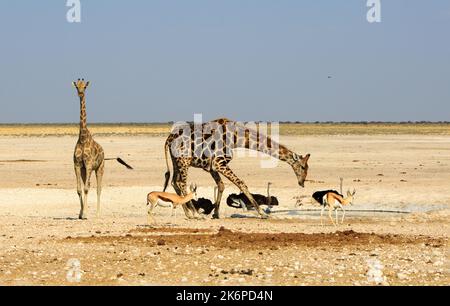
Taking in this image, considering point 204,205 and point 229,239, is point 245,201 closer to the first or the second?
point 204,205

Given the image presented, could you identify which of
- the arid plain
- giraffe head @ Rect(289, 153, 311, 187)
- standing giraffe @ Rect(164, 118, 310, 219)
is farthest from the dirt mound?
giraffe head @ Rect(289, 153, 311, 187)

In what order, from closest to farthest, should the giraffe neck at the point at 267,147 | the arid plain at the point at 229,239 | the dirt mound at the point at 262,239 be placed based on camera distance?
1. the arid plain at the point at 229,239
2. the dirt mound at the point at 262,239
3. the giraffe neck at the point at 267,147

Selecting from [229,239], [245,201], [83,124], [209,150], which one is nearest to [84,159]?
[83,124]

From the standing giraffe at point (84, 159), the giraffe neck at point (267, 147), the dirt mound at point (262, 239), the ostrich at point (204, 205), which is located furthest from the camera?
the giraffe neck at point (267, 147)

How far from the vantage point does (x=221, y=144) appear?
2175 centimetres

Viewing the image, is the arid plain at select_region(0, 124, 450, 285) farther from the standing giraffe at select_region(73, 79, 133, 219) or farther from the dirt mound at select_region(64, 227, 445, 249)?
the standing giraffe at select_region(73, 79, 133, 219)

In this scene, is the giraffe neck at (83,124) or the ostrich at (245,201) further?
the ostrich at (245,201)

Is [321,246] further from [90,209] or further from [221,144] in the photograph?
[90,209]

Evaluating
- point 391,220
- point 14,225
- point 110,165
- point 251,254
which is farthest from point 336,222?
point 110,165

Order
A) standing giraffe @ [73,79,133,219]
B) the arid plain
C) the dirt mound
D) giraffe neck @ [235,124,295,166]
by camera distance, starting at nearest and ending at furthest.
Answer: the arid plain
the dirt mound
standing giraffe @ [73,79,133,219]
giraffe neck @ [235,124,295,166]

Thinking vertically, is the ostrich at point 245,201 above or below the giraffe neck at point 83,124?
below

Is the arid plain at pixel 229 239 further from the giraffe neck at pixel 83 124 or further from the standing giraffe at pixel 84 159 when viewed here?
the giraffe neck at pixel 83 124

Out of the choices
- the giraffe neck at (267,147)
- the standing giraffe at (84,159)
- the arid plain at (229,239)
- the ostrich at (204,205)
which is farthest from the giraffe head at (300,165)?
the standing giraffe at (84,159)

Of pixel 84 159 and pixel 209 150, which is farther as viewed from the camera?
pixel 209 150
